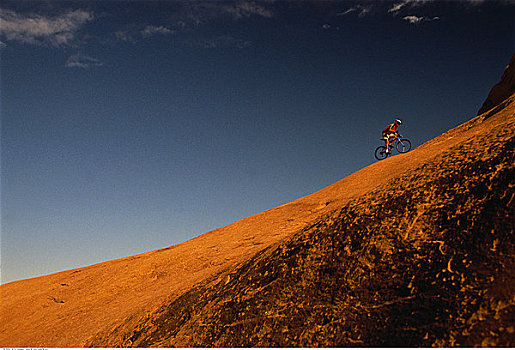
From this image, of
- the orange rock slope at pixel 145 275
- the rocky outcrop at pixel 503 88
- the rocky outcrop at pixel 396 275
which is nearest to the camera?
the rocky outcrop at pixel 396 275

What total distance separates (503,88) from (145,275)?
20.1 metres

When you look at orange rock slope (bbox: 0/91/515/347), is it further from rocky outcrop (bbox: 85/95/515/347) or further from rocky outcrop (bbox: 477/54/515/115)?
rocky outcrop (bbox: 477/54/515/115)

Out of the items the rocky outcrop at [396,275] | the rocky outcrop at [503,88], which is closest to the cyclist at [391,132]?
the rocky outcrop at [503,88]

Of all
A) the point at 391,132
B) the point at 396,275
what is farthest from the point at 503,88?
the point at 396,275

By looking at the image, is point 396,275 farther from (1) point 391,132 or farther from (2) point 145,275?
(1) point 391,132

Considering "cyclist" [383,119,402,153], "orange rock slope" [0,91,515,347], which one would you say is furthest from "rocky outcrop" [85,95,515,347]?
"cyclist" [383,119,402,153]

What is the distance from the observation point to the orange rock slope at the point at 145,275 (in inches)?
355

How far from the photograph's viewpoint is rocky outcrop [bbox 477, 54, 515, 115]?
17.8 metres

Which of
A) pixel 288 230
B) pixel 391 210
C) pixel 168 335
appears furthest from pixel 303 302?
pixel 288 230

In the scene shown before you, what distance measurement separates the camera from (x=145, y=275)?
11.8 meters

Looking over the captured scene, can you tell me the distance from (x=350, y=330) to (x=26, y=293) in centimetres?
1656

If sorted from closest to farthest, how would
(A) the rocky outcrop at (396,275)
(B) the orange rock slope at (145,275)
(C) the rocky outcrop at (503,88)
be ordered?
(A) the rocky outcrop at (396,275), (B) the orange rock slope at (145,275), (C) the rocky outcrop at (503,88)

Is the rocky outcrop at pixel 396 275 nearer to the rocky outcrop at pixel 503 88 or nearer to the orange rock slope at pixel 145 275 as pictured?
the orange rock slope at pixel 145 275

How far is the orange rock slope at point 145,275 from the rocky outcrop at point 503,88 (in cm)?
928
